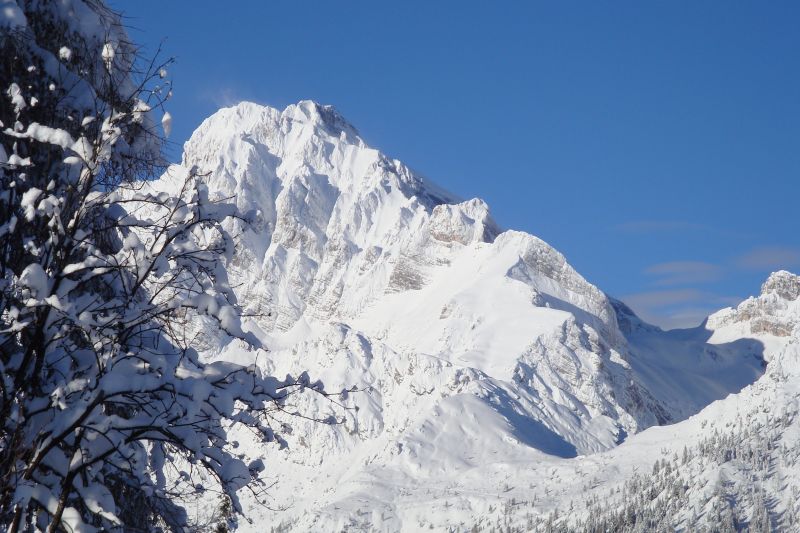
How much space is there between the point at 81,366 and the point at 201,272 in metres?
1.34

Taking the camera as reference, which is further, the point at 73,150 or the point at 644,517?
the point at 644,517

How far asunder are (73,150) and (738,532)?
164 meters

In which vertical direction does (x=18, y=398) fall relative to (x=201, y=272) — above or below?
below

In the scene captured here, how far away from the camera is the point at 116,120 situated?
8.82m

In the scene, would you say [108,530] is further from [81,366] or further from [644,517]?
[644,517]

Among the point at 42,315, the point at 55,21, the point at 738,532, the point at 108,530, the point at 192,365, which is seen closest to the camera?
the point at 42,315

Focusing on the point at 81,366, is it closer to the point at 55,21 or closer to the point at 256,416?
the point at 256,416

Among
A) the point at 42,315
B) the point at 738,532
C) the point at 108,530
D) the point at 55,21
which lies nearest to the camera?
the point at 42,315

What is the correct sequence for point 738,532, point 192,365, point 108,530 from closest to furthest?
point 108,530
point 192,365
point 738,532

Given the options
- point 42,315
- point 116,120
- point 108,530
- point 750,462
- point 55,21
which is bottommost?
point 108,530

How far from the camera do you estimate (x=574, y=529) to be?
Answer: 166m

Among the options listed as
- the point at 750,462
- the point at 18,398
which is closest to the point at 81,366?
the point at 18,398

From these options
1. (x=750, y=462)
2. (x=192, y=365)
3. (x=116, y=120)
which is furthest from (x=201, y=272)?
(x=750, y=462)

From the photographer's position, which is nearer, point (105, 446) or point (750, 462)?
point (105, 446)
